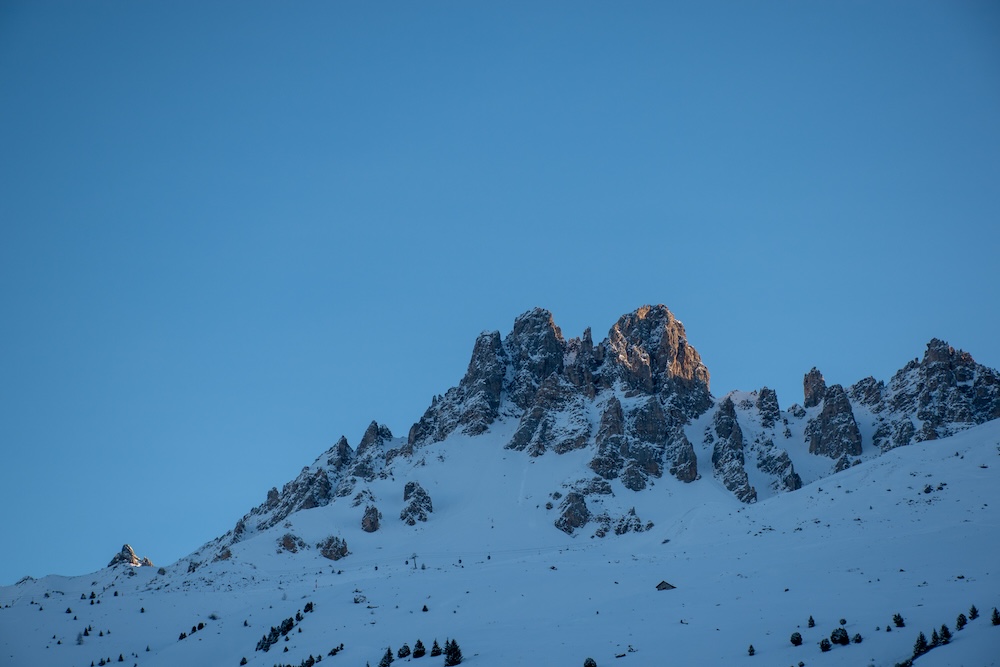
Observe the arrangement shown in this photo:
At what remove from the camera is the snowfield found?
3394 centimetres

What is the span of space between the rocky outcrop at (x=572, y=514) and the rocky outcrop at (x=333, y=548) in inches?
997

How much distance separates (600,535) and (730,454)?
28.1 meters

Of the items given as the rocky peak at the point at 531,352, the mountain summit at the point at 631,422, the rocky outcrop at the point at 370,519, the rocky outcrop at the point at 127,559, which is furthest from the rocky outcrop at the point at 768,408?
the rocky outcrop at the point at 127,559

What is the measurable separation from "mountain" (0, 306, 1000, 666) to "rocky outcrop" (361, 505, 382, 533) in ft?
0.96

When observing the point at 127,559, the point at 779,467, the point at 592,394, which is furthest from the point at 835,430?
the point at 127,559

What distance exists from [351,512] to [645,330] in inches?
2390

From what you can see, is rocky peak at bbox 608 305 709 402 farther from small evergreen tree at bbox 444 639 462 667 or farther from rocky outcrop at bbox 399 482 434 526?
small evergreen tree at bbox 444 639 462 667

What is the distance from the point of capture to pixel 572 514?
99.7 meters

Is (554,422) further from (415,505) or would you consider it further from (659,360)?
(415,505)

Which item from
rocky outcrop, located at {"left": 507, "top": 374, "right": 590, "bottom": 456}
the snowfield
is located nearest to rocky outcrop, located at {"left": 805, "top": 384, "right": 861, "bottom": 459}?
rocky outcrop, located at {"left": 507, "top": 374, "right": 590, "bottom": 456}

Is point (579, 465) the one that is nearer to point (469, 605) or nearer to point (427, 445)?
point (427, 445)

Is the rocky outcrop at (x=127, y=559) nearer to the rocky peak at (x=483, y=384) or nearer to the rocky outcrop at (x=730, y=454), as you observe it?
the rocky peak at (x=483, y=384)

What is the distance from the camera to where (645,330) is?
464 feet

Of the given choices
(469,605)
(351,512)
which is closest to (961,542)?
(469,605)
